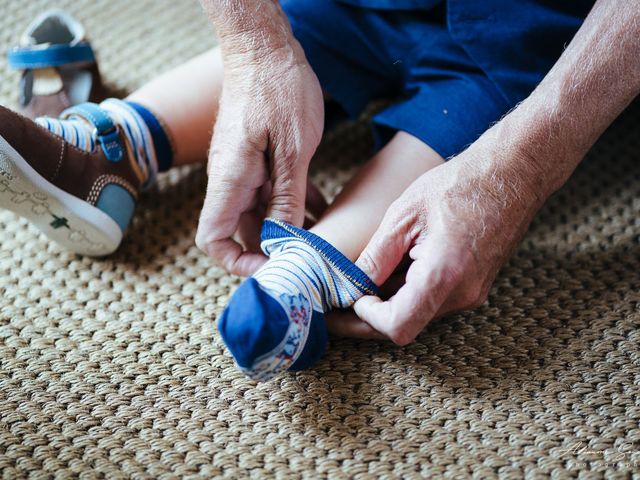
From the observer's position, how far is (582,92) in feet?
2.15

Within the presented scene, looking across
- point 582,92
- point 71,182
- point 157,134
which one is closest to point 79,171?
point 71,182

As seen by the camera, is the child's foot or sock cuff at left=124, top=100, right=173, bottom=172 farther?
sock cuff at left=124, top=100, right=173, bottom=172

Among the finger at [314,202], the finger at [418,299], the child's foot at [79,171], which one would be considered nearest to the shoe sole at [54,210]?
the child's foot at [79,171]

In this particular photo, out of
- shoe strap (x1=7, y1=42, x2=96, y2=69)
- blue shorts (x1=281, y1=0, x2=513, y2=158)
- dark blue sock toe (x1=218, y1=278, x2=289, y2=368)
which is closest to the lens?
dark blue sock toe (x1=218, y1=278, x2=289, y2=368)

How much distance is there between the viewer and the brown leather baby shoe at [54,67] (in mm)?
901

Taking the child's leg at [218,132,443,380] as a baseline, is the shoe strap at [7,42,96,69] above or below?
above

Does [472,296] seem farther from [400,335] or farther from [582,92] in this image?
[582,92]

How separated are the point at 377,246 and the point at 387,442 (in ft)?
0.63

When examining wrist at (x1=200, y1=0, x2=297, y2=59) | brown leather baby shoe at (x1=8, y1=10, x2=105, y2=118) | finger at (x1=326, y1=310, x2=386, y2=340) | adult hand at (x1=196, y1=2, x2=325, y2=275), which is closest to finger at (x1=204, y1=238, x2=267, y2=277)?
adult hand at (x1=196, y1=2, x2=325, y2=275)

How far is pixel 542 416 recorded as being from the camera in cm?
63

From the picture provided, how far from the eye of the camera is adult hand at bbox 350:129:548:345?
1.99ft

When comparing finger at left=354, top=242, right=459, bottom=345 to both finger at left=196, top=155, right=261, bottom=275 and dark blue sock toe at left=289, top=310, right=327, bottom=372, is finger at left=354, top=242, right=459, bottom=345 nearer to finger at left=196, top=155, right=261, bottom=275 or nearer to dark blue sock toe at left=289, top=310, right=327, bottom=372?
dark blue sock toe at left=289, top=310, right=327, bottom=372

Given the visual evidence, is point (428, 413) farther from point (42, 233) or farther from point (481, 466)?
point (42, 233)

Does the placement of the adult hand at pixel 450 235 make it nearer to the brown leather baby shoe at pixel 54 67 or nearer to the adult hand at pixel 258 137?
the adult hand at pixel 258 137
